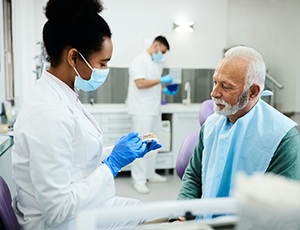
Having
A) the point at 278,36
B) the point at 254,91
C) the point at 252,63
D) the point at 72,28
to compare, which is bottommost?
the point at 254,91

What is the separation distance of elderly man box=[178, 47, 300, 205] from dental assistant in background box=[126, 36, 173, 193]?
2046 millimetres

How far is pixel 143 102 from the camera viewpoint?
3490mm

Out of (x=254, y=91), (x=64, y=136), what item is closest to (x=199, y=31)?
(x=254, y=91)

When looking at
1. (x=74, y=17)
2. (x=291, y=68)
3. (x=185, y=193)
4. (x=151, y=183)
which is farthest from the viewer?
(x=151, y=183)

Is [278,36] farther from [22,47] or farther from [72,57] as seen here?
[72,57]

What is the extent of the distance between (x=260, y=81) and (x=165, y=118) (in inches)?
106

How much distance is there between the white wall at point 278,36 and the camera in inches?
134

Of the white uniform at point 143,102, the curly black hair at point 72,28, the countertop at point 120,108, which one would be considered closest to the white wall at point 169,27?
the countertop at point 120,108

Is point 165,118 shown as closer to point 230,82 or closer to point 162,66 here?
point 162,66

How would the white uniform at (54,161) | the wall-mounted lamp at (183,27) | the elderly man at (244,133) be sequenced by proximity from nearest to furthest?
the white uniform at (54,161) < the elderly man at (244,133) < the wall-mounted lamp at (183,27)

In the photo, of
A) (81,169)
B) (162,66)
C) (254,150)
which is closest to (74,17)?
(81,169)

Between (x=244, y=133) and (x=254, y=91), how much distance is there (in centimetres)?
18

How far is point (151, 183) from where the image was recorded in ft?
12.2

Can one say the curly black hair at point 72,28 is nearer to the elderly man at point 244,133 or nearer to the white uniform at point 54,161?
the white uniform at point 54,161
